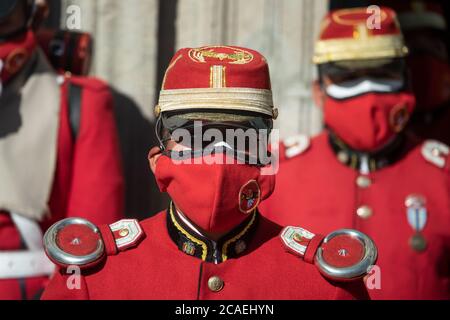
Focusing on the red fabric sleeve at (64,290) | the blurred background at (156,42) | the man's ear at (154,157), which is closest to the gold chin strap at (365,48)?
the blurred background at (156,42)

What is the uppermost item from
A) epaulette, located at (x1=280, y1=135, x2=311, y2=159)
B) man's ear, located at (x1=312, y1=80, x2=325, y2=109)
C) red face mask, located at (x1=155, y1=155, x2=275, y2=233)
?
red face mask, located at (x1=155, y1=155, x2=275, y2=233)

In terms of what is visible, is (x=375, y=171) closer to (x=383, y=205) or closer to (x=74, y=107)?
(x=383, y=205)

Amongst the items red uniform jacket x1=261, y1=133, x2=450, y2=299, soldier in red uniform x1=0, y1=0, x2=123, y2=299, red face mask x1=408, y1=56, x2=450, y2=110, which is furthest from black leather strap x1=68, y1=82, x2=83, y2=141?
red face mask x1=408, y1=56, x2=450, y2=110

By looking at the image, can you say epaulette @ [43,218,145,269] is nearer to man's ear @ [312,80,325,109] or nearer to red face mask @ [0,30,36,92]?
red face mask @ [0,30,36,92]

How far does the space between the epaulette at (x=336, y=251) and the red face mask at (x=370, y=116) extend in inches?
50.6

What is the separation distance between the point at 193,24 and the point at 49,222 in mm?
1004


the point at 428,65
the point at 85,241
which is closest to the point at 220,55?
the point at 85,241

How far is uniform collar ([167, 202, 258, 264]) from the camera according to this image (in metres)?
3.08

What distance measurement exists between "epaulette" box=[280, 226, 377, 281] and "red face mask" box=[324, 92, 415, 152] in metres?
1.28

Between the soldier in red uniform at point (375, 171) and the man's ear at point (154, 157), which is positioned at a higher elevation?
the man's ear at point (154, 157)

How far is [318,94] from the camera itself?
4.64 meters

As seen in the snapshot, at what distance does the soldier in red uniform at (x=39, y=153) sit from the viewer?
13.9 feet

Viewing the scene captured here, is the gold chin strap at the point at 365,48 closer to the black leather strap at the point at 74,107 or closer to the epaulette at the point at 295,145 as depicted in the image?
the epaulette at the point at 295,145
